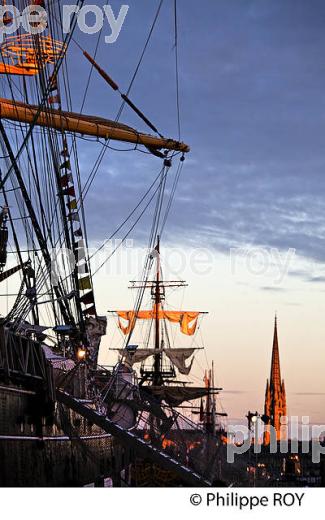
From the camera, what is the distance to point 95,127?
4025 cm

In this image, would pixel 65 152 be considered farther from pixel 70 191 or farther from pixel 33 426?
pixel 33 426

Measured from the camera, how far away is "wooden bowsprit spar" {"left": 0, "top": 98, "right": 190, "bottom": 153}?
36.8 m

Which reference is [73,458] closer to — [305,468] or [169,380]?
[169,380]

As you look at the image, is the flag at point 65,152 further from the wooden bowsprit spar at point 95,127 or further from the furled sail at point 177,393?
the furled sail at point 177,393

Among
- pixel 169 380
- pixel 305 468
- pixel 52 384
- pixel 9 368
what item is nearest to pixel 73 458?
pixel 52 384

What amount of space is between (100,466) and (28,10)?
1491 centimetres

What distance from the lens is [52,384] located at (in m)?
23.9

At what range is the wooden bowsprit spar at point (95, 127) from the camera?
36812mm

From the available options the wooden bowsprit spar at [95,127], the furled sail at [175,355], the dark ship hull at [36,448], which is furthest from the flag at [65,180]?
the furled sail at [175,355]

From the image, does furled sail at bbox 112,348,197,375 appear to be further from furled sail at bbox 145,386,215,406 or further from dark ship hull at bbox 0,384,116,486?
dark ship hull at bbox 0,384,116,486

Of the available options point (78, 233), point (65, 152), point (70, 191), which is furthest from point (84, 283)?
point (65, 152)

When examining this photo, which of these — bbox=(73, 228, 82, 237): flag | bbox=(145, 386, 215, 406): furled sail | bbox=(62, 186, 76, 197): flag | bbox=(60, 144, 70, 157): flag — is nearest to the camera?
bbox=(60, 144, 70, 157): flag

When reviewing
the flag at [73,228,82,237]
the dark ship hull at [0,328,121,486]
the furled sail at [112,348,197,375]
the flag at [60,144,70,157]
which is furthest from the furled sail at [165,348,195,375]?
the dark ship hull at [0,328,121,486]

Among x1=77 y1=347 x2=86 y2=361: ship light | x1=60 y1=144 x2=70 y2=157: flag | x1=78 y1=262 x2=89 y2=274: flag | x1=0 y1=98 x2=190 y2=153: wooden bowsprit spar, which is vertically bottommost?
x1=77 y1=347 x2=86 y2=361: ship light
